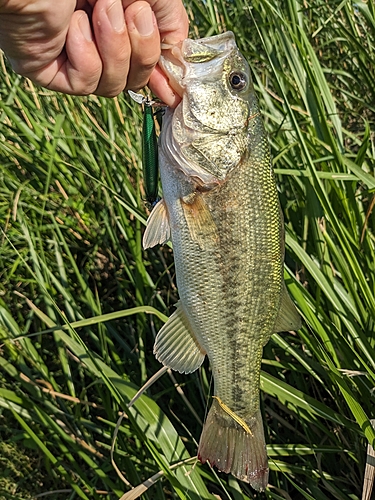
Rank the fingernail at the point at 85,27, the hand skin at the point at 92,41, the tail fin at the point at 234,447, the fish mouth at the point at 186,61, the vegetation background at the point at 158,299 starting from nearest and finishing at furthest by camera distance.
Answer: the hand skin at the point at 92,41
the fingernail at the point at 85,27
the fish mouth at the point at 186,61
the tail fin at the point at 234,447
the vegetation background at the point at 158,299

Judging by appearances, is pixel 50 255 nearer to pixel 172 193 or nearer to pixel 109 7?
pixel 172 193

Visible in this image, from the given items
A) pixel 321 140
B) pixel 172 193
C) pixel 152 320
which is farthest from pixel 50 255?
pixel 321 140

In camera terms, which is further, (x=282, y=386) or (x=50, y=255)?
(x=50, y=255)

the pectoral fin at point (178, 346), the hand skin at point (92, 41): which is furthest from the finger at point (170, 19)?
the pectoral fin at point (178, 346)

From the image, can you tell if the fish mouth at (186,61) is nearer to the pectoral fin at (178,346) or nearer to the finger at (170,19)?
the finger at (170,19)

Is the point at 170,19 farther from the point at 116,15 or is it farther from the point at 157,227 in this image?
the point at 157,227

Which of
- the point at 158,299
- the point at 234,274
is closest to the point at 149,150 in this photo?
the point at 234,274

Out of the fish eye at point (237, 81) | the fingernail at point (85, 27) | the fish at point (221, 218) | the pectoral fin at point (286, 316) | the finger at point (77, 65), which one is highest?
the fingernail at point (85, 27)
